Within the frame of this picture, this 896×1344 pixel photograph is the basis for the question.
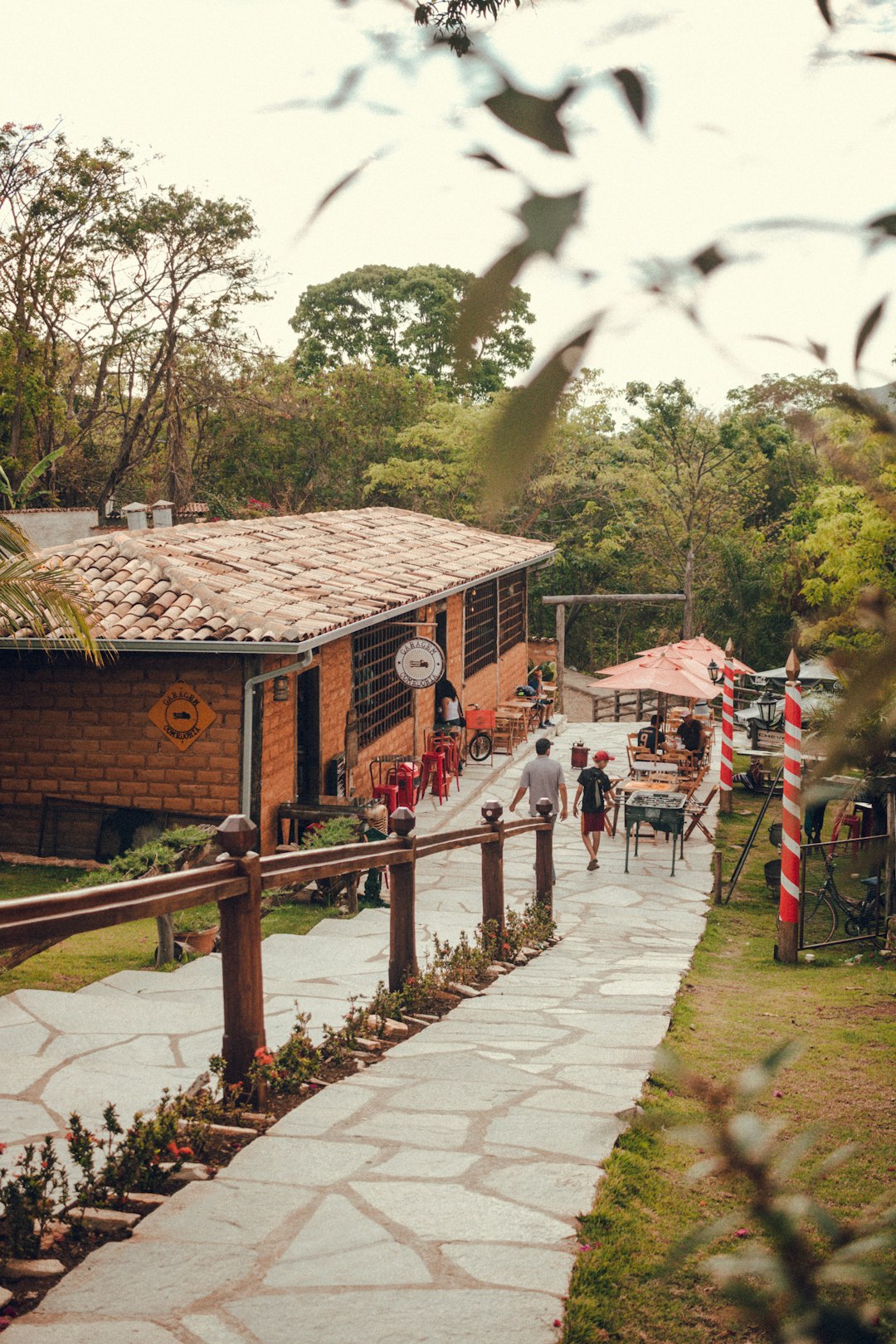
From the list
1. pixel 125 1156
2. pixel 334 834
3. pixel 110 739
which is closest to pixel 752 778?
pixel 334 834

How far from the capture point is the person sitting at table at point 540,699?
69.7ft

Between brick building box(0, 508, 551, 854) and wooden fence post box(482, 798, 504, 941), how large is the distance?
2.92m

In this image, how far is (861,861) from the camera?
97 cm

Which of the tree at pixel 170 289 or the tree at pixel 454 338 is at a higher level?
the tree at pixel 170 289

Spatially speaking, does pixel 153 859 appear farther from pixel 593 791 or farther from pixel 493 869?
pixel 593 791

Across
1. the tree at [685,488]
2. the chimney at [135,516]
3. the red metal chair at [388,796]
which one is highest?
the tree at [685,488]

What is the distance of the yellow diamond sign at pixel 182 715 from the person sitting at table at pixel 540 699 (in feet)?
36.1

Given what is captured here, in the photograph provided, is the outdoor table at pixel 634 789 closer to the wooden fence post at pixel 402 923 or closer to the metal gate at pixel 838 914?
the metal gate at pixel 838 914

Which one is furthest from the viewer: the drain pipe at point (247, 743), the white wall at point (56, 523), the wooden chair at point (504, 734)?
the white wall at point (56, 523)

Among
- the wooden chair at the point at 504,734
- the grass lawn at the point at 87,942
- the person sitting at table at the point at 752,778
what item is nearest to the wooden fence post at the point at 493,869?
the grass lawn at the point at 87,942

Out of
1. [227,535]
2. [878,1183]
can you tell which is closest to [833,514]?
[227,535]

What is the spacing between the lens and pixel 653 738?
16344 mm

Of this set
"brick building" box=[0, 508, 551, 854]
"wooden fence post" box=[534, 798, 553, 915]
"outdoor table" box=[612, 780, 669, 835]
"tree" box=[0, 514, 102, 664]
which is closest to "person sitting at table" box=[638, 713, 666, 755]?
"outdoor table" box=[612, 780, 669, 835]

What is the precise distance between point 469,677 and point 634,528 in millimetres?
12516
